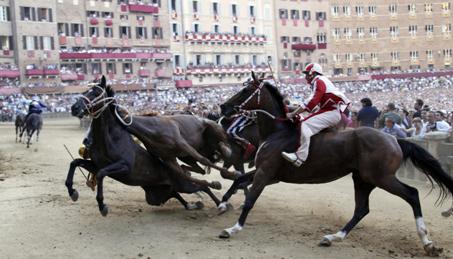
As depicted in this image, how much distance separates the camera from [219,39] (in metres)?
69.5

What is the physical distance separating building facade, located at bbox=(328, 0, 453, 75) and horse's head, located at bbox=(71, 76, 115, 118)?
75.1 m

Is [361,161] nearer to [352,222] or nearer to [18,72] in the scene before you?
[352,222]

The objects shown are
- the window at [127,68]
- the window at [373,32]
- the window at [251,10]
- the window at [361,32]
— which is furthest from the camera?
the window at [373,32]

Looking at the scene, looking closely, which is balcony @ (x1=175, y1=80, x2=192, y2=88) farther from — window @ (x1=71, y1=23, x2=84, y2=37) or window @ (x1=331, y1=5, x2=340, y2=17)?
window @ (x1=331, y1=5, x2=340, y2=17)

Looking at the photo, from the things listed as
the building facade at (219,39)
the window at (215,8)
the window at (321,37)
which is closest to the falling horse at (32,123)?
the building facade at (219,39)

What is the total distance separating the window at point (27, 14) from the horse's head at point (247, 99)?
50175mm

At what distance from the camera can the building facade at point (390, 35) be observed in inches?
3273

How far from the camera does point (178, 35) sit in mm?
66500

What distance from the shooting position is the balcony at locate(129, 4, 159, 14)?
6294 cm

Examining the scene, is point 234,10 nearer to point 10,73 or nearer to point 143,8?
point 143,8

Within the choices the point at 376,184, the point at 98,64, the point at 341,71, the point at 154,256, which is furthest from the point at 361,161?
the point at 341,71

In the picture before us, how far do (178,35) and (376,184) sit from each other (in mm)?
59626

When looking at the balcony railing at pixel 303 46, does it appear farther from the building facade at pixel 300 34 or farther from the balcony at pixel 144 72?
the balcony at pixel 144 72

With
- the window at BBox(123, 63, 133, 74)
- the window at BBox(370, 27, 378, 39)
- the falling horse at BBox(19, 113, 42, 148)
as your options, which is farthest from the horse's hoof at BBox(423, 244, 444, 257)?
the window at BBox(370, 27, 378, 39)
